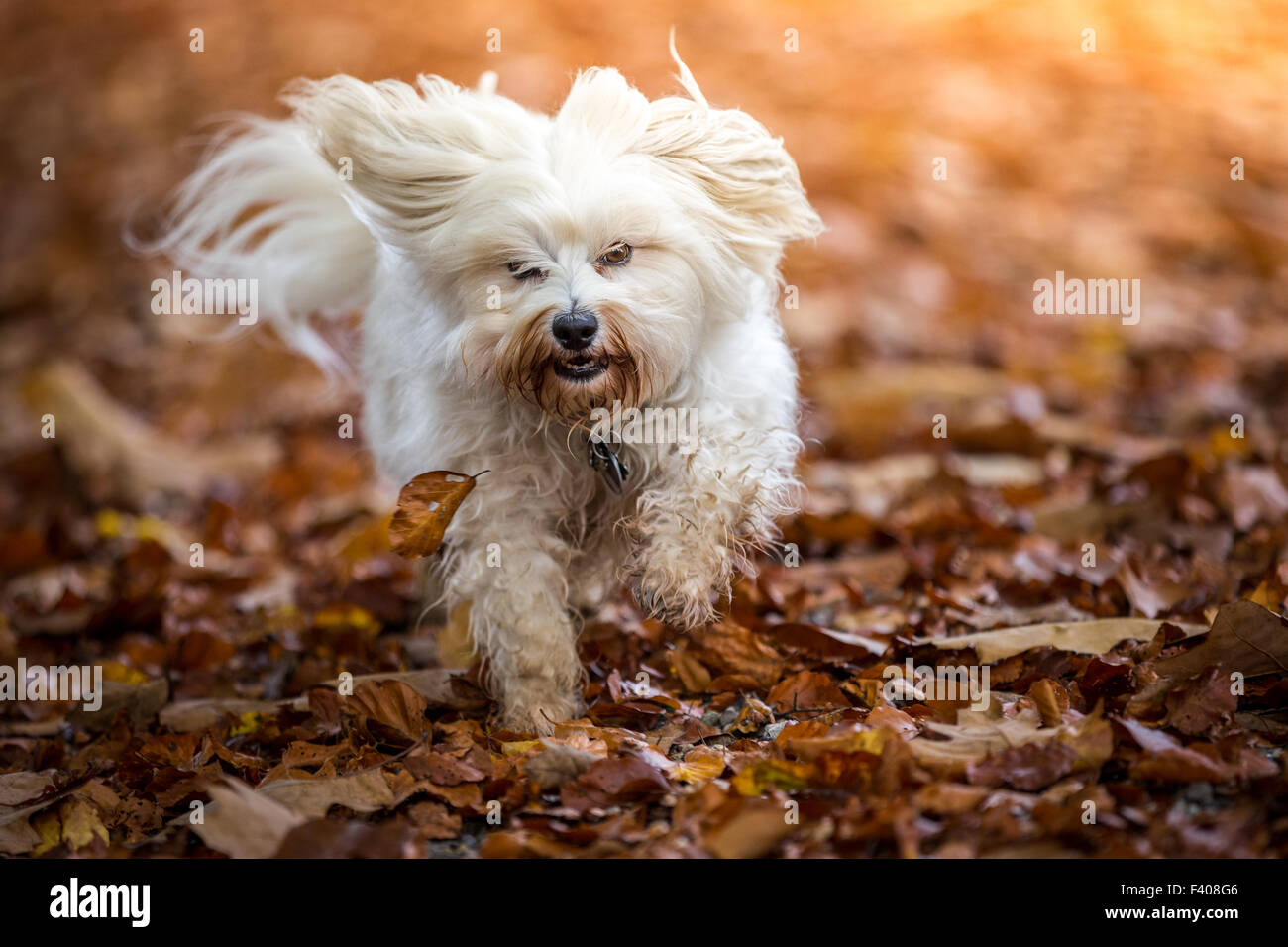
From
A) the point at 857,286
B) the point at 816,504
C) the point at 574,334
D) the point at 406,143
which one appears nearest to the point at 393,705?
the point at 574,334

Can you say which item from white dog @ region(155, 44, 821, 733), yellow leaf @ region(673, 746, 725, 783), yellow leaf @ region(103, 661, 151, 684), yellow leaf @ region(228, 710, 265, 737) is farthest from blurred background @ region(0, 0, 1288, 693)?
yellow leaf @ region(673, 746, 725, 783)

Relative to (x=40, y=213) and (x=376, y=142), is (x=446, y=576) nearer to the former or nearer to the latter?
(x=376, y=142)

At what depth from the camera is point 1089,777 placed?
2.72 meters

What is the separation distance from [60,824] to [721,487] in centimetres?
196

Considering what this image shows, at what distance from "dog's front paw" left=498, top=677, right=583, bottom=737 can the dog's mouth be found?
874 millimetres

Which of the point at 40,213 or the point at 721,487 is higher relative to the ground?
the point at 40,213

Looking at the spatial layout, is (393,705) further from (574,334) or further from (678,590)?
(574,334)

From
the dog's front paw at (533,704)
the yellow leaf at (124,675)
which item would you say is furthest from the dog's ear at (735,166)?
the yellow leaf at (124,675)

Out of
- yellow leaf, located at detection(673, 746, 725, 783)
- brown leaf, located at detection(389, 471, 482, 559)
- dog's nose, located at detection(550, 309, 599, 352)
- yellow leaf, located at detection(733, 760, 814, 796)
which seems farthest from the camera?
brown leaf, located at detection(389, 471, 482, 559)

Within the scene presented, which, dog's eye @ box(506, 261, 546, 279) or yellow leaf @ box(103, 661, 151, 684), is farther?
yellow leaf @ box(103, 661, 151, 684)

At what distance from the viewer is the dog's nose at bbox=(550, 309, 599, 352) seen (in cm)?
329

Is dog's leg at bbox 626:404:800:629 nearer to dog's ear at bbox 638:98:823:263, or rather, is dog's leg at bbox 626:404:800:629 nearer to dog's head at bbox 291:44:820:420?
dog's head at bbox 291:44:820:420

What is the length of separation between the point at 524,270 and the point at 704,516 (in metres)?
0.84
